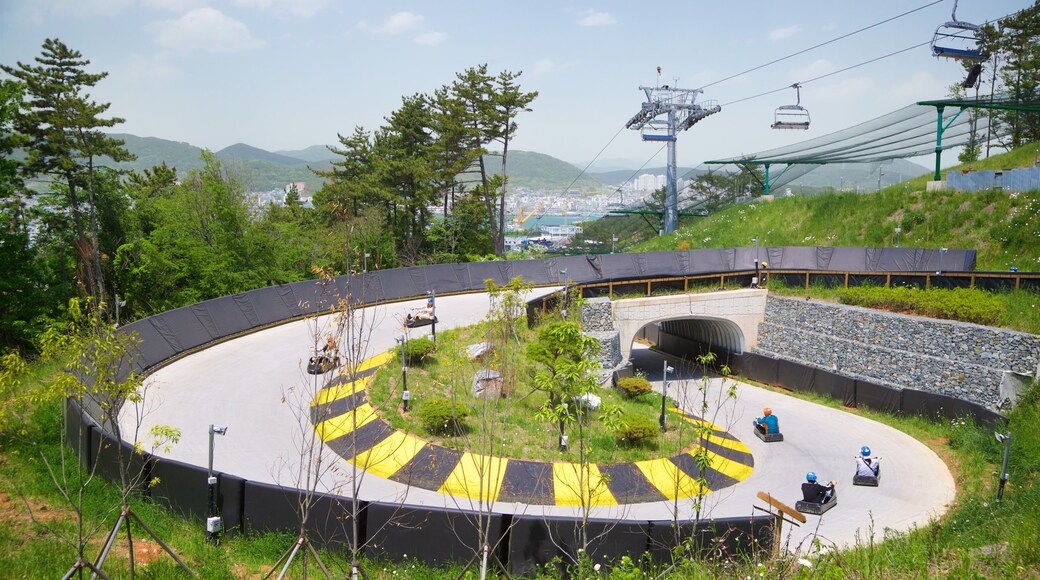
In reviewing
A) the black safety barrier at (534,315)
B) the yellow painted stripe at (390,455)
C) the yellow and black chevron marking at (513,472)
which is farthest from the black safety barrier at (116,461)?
the yellow painted stripe at (390,455)

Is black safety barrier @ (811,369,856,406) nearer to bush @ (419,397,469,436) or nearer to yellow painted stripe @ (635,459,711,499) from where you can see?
yellow painted stripe @ (635,459,711,499)

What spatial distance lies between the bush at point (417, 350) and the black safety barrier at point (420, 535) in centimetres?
895

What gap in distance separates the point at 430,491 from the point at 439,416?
2126 millimetres

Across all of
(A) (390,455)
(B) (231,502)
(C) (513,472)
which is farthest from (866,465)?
(B) (231,502)

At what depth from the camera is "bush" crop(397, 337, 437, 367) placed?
17.8 metres

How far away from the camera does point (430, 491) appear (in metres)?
13.1

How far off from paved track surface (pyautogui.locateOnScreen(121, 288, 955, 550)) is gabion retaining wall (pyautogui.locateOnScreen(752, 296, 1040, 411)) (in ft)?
12.2

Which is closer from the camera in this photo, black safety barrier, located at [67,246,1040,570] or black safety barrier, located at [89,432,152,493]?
black safety barrier, located at [67,246,1040,570]

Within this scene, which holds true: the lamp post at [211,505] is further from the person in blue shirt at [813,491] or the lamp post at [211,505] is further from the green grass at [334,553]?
the person in blue shirt at [813,491]

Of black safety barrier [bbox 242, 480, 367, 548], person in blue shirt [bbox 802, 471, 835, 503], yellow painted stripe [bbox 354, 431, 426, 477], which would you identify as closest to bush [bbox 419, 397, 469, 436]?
yellow painted stripe [bbox 354, 431, 426, 477]

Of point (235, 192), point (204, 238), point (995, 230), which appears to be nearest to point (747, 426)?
point (995, 230)

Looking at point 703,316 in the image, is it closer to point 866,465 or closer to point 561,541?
point 866,465

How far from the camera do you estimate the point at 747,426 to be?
68.4 feet

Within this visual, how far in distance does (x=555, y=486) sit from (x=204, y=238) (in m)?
27.4
